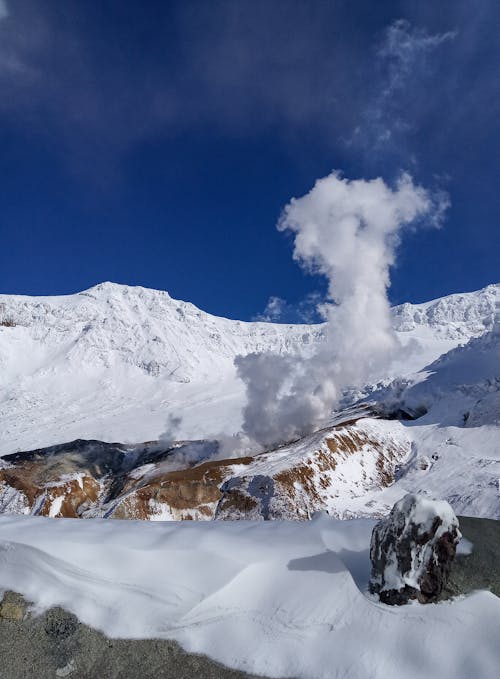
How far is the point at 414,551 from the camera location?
29.5 ft

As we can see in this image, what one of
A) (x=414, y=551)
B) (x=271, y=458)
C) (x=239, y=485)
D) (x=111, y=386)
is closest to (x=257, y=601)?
(x=414, y=551)

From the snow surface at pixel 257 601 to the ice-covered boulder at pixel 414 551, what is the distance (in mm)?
316

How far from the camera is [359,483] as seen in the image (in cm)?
4881

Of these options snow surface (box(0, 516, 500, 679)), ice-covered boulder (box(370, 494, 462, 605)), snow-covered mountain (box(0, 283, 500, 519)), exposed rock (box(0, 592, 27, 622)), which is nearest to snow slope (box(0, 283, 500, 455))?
snow-covered mountain (box(0, 283, 500, 519))

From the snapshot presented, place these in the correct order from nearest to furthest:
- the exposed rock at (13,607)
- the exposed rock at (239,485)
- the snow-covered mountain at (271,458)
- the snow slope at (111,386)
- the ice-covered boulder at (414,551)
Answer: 1. the ice-covered boulder at (414,551)
2. the exposed rock at (13,607)
3. the exposed rock at (239,485)
4. the snow-covered mountain at (271,458)
5. the snow slope at (111,386)

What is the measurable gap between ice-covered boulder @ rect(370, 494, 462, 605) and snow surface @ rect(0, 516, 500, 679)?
0.32 metres

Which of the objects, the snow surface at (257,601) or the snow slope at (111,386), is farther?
the snow slope at (111,386)

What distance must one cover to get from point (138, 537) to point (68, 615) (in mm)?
2134

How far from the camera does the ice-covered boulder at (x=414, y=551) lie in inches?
344

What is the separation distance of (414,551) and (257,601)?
9.75 ft

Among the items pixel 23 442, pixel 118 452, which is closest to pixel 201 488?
pixel 118 452

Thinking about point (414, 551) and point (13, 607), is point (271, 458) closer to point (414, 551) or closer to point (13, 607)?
point (414, 551)

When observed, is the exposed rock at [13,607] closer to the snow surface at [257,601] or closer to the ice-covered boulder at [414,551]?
the snow surface at [257,601]

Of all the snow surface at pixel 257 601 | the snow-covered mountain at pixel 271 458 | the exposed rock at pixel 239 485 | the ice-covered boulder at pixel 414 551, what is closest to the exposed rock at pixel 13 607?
the snow surface at pixel 257 601
